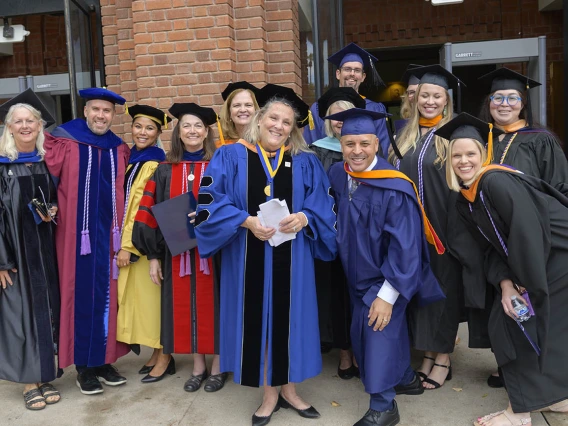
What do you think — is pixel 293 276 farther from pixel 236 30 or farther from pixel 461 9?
pixel 461 9

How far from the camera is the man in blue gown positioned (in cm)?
327

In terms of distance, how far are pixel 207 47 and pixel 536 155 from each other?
3.39 m

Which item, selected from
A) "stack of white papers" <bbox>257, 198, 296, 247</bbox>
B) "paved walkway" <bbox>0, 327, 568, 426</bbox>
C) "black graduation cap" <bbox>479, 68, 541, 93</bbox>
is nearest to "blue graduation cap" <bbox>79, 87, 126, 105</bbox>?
"stack of white papers" <bbox>257, 198, 296, 247</bbox>

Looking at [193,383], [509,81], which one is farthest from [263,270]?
→ [509,81]

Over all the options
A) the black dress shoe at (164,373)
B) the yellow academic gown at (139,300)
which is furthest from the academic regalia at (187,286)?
the black dress shoe at (164,373)

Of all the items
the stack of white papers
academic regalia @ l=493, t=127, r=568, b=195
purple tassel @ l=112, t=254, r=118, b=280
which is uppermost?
academic regalia @ l=493, t=127, r=568, b=195

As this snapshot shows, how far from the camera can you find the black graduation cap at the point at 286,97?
3.57 meters

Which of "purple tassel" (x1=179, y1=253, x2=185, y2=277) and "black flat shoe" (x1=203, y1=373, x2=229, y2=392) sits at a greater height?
"purple tassel" (x1=179, y1=253, x2=185, y2=277)

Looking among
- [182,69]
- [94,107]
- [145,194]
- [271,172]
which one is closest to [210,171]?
[271,172]

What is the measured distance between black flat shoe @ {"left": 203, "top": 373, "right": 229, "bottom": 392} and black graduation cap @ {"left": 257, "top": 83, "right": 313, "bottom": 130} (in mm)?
1958

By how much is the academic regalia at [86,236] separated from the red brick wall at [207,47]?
5.91 feet

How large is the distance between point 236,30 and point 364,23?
11.2 feet

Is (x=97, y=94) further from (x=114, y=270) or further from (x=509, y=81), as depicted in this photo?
(x=509, y=81)

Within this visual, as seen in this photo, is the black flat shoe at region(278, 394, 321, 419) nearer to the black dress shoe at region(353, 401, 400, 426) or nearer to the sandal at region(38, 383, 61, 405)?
the black dress shoe at region(353, 401, 400, 426)
